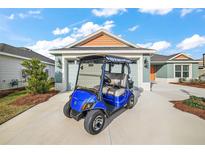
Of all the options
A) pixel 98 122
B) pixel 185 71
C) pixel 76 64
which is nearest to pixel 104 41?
pixel 76 64

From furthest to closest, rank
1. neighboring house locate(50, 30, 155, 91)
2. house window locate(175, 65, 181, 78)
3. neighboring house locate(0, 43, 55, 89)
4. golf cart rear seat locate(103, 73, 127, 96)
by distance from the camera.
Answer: house window locate(175, 65, 181, 78)
neighboring house locate(0, 43, 55, 89)
neighboring house locate(50, 30, 155, 91)
golf cart rear seat locate(103, 73, 127, 96)

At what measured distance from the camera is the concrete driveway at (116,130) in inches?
120

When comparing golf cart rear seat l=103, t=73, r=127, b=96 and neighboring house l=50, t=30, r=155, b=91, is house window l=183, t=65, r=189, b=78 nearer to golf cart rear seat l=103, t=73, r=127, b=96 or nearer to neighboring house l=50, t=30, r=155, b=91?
neighboring house l=50, t=30, r=155, b=91

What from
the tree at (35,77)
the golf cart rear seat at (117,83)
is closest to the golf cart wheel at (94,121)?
the golf cart rear seat at (117,83)

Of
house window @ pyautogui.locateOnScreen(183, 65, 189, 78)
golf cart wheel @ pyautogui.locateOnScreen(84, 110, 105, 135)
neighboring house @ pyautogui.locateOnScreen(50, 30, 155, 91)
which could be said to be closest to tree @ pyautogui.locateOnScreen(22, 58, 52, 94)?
neighboring house @ pyautogui.locateOnScreen(50, 30, 155, 91)

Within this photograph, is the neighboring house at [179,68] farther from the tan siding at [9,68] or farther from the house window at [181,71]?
the tan siding at [9,68]

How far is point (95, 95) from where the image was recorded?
3592 mm

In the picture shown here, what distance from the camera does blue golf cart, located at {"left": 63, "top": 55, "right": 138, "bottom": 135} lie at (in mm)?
3414

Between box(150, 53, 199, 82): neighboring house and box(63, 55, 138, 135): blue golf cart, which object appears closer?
box(63, 55, 138, 135): blue golf cart

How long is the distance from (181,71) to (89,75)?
16512 millimetres

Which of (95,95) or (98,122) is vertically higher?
(95,95)

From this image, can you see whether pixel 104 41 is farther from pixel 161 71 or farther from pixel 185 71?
pixel 185 71

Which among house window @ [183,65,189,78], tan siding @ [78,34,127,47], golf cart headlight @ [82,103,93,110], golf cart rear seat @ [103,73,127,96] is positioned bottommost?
golf cart headlight @ [82,103,93,110]
